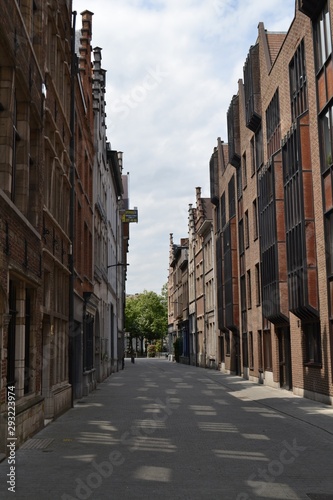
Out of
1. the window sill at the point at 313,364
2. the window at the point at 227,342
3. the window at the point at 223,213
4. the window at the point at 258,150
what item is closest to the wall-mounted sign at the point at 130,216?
the window at the point at 223,213

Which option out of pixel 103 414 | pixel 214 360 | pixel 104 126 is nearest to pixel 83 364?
pixel 103 414

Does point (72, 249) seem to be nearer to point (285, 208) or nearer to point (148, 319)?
point (285, 208)

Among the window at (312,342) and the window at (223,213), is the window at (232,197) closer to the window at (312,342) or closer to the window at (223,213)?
the window at (223,213)

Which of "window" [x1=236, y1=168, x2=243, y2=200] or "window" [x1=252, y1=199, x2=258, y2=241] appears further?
"window" [x1=236, y1=168, x2=243, y2=200]

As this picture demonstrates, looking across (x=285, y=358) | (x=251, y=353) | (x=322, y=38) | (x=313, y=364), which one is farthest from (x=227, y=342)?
(x=322, y=38)

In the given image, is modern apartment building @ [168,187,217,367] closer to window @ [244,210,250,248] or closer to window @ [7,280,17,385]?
window @ [244,210,250,248]

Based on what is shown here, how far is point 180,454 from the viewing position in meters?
10.6

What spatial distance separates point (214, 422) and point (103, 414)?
11.3ft

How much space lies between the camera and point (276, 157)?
24156 mm

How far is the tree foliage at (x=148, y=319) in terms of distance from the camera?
107438 millimetres

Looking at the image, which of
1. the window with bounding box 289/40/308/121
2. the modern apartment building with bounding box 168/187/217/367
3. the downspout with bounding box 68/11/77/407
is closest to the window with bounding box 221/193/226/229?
the modern apartment building with bounding box 168/187/217/367

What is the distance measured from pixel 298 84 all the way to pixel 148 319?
3476 inches

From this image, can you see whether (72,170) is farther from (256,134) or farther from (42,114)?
(256,134)

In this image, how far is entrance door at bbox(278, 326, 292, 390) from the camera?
2492 cm
